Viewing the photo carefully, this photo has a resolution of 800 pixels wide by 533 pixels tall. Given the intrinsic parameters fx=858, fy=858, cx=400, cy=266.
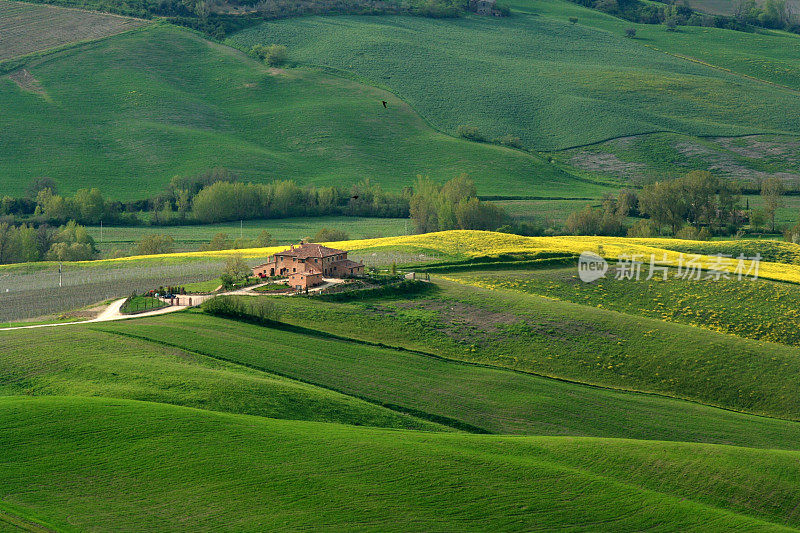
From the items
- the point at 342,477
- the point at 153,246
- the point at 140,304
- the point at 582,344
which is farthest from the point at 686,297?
the point at 153,246

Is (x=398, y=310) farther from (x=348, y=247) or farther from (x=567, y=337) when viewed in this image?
(x=348, y=247)

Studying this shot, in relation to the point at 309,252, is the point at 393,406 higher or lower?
lower

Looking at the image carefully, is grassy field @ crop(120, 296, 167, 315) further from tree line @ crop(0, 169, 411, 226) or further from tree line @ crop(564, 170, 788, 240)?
tree line @ crop(564, 170, 788, 240)

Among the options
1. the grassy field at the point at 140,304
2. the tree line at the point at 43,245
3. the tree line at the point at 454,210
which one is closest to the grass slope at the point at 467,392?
the grassy field at the point at 140,304

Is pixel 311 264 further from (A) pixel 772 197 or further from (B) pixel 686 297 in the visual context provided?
(A) pixel 772 197

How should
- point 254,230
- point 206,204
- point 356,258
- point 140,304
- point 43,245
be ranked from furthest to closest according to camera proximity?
1. point 206,204
2. point 254,230
3. point 43,245
4. point 356,258
5. point 140,304

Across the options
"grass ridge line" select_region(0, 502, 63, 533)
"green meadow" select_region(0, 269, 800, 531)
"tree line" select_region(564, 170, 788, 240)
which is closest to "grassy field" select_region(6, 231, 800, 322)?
"green meadow" select_region(0, 269, 800, 531)

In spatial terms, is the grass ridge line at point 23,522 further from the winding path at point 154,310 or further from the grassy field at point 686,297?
the grassy field at point 686,297
